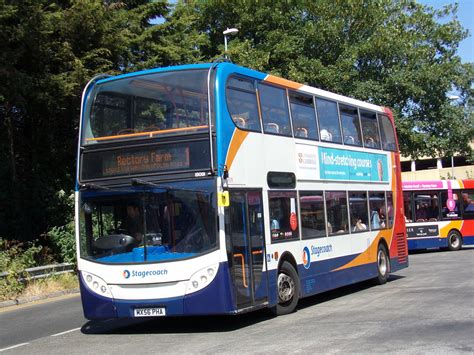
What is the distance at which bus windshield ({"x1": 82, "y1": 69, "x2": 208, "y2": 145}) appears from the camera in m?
9.63

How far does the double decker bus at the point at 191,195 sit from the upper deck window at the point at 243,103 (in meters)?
0.02

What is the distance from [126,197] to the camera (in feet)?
31.9

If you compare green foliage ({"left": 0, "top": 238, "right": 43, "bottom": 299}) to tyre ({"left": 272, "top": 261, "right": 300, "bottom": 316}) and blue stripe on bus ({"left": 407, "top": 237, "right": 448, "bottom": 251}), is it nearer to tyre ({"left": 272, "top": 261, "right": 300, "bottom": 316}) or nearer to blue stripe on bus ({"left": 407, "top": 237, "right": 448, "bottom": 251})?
tyre ({"left": 272, "top": 261, "right": 300, "bottom": 316})

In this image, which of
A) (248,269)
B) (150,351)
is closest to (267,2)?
(248,269)

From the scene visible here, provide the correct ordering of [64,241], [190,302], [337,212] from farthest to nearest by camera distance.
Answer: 1. [64,241]
2. [337,212]
3. [190,302]

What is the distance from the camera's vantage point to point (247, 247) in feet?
32.2

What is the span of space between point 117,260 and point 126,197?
100 cm

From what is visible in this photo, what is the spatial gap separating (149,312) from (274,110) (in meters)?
4.27

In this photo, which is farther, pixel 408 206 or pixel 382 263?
pixel 408 206

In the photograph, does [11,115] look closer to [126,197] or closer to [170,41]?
[170,41]

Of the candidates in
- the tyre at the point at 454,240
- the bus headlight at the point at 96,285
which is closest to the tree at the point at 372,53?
the tyre at the point at 454,240

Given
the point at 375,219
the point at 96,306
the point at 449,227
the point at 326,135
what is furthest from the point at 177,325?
the point at 449,227

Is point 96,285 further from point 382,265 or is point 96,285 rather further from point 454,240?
point 454,240

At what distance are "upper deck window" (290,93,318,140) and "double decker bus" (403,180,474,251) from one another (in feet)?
52.3
